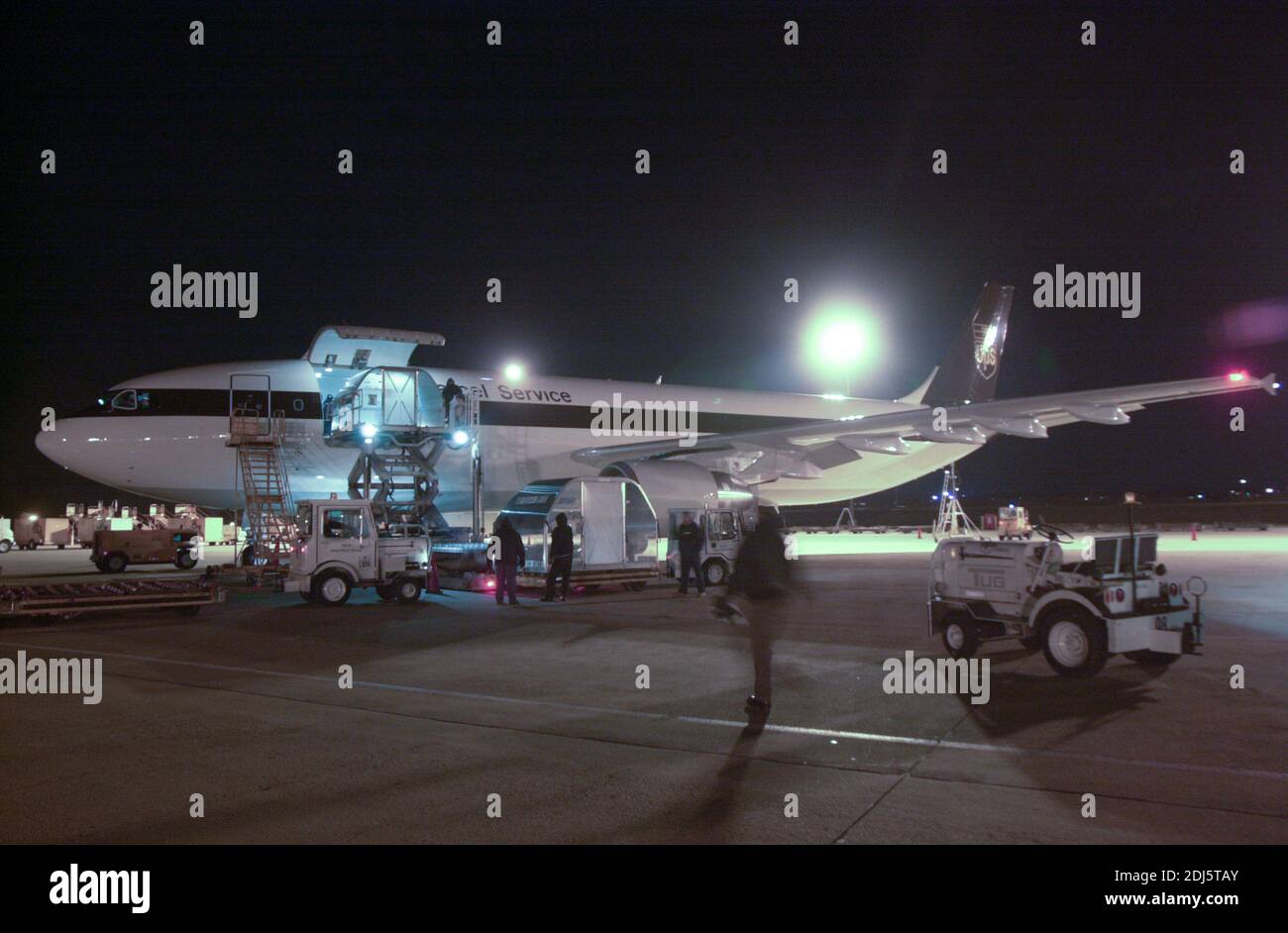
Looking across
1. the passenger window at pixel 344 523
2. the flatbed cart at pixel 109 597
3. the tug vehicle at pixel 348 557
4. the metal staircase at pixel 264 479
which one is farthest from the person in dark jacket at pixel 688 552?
the flatbed cart at pixel 109 597

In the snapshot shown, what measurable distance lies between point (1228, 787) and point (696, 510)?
12339 millimetres

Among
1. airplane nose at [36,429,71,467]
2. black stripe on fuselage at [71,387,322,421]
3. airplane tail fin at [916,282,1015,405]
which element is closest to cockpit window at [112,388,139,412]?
black stripe on fuselage at [71,387,322,421]

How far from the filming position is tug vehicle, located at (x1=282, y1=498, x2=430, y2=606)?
1388cm

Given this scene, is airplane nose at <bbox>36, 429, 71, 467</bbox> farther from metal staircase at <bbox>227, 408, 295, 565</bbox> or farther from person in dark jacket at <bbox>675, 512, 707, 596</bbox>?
person in dark jacket at <bbox>675, 512, 707, 596</bbox>

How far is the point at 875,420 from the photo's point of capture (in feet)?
54.2

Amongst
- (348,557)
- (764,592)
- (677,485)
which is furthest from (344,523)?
(764,592)

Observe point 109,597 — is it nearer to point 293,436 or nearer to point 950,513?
point 293,436

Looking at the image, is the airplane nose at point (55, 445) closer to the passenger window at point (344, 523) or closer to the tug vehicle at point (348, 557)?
the tug vehicle at point (348, 557)

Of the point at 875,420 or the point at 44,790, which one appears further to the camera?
the point at 875,420

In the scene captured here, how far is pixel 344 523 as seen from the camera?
14312 mm

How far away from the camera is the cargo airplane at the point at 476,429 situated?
51.8 ft
